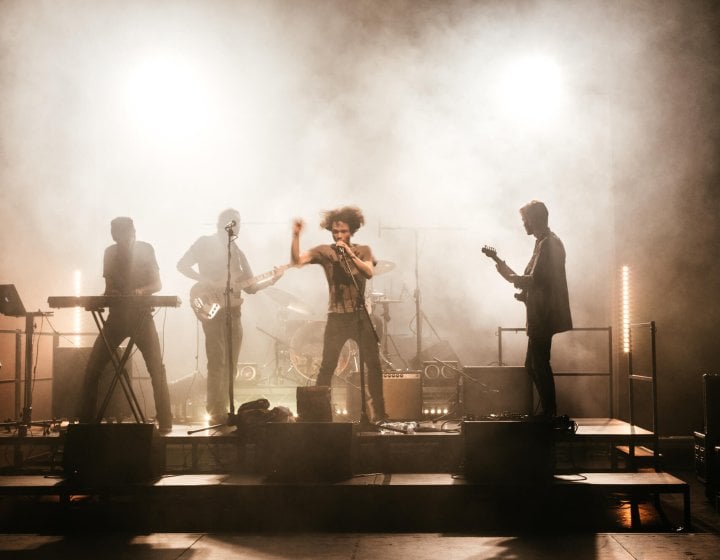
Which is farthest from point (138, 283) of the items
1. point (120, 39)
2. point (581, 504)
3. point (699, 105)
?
point (699, 105)

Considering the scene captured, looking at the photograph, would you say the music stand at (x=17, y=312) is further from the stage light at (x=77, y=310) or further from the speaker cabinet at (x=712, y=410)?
the speaker cabinet at (x=712, y=410)

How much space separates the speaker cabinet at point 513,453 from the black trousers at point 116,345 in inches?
110

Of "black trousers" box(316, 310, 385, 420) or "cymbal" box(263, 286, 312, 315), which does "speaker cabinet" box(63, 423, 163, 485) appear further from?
"cymbal" box(263, 286, 312, 315)

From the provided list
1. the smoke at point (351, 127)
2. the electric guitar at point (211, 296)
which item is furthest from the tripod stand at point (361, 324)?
the smoke at point (351, 127)

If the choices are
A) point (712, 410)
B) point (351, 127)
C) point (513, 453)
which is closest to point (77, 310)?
point (351, 127)

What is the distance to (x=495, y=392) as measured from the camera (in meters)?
6.70

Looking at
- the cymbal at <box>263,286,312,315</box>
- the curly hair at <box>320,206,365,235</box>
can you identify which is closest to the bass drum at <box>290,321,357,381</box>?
the cymbal at <box>263,286,312,315</box>

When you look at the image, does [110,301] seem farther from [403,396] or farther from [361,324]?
[403,396]

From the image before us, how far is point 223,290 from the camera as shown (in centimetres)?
662

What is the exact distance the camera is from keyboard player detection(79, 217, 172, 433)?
19.4 ft

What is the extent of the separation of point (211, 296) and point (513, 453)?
10.5 ft

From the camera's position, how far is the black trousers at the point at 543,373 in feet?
17.9

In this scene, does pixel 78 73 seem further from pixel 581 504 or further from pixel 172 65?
pixel 581 504

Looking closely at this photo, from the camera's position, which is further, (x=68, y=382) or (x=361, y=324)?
(x=68, y=382)
